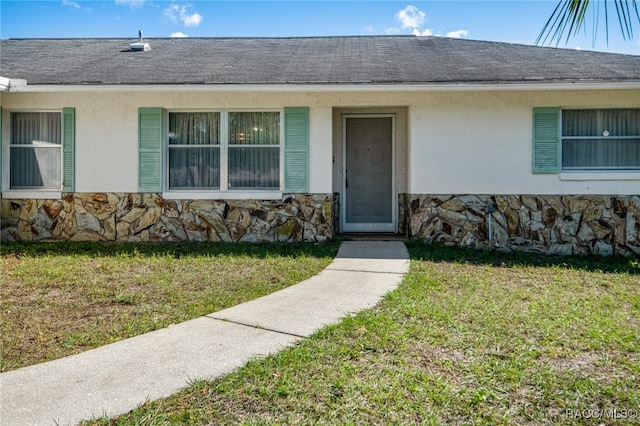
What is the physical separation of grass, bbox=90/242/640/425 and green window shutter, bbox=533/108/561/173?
3.87 meters

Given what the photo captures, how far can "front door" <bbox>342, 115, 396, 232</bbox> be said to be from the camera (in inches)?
375

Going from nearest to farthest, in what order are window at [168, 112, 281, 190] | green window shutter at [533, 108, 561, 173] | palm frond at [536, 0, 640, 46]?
palm frond at [536, 0, 640, 46], green window shutter at [533, 108, 561, 173], window at [168, 112, 281, 190]

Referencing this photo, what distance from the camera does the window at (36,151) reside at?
334 inches

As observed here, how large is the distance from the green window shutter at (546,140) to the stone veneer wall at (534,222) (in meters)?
0.59

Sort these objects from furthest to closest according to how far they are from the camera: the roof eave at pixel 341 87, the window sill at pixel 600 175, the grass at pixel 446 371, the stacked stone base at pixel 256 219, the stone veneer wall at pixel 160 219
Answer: the stone veneer wall at pixel 160 219 < the stacked stone base at pixel 256 219 < the window sill at pixel 600 175 < the roof eave at pixel 341 87 < the grass at pixel 446 371

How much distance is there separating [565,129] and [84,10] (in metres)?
11.9

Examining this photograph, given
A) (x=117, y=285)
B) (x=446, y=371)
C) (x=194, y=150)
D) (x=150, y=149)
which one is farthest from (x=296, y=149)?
(x=446, y=371)

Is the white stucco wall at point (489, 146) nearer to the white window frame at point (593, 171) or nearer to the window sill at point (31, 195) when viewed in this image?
the white window frame at point (593, 171)

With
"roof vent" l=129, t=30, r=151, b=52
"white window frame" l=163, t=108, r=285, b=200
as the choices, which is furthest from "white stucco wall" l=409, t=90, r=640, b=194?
"roof vent" l=129, t=30, r=151, b=52

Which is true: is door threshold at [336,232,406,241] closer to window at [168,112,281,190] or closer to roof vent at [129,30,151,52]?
window at [168,112,281,190]

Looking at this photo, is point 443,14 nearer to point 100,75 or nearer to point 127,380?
point 100,75

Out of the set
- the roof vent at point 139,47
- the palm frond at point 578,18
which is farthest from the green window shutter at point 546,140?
the roof vent at point 139,47

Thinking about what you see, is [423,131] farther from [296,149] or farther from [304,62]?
[304,62]

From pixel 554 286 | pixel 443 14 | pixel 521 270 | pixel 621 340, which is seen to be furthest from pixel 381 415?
pixel 443 14
